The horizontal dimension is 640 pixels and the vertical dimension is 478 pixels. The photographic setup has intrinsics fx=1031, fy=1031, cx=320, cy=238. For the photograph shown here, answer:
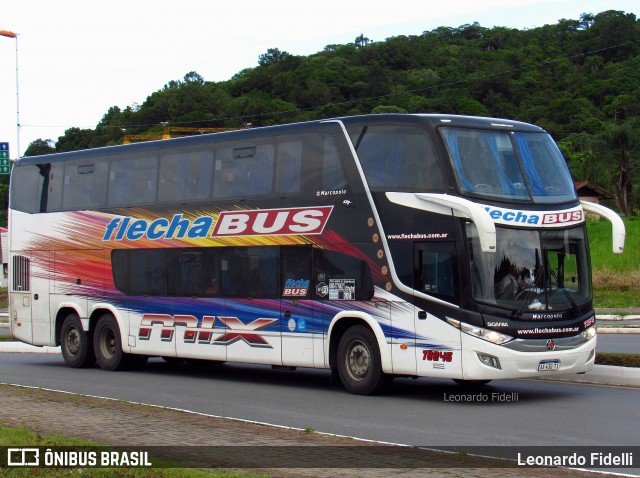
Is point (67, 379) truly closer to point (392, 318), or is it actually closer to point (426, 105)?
point (392, 318)

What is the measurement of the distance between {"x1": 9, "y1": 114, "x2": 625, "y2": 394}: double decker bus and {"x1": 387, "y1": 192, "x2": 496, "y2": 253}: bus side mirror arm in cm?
2

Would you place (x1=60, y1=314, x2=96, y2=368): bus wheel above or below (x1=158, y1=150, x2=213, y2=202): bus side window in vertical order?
below

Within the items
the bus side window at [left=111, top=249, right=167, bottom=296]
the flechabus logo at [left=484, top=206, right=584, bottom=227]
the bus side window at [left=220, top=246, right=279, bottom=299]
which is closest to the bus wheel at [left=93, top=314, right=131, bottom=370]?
the bus side window at [left=111, top=249, right=167, bottom=296]

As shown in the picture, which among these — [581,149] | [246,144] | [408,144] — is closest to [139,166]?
[246,144]

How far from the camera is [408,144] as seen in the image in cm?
1530

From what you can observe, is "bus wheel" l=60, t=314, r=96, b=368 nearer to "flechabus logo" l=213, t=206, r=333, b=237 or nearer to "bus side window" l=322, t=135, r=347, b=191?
"flechabus logo" l=213, t=206, r=333, b=237

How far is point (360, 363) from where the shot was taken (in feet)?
51.9

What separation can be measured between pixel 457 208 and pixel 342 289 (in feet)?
8.71

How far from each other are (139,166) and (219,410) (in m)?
7.26

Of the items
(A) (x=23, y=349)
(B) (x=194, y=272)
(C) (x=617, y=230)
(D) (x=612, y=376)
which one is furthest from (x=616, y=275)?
(C) (x=617, y=230)

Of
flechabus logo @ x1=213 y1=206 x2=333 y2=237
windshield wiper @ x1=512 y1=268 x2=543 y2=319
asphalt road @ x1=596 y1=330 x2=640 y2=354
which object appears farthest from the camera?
asphalt road @ x1=596 y1=330 x2=640 y2=354

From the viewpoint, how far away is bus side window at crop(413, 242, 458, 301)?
1459 centimetres

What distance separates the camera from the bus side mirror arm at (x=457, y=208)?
13.7 metres

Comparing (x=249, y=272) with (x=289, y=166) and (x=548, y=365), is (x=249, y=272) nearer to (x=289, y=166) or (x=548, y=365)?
(x=289, y=166)
